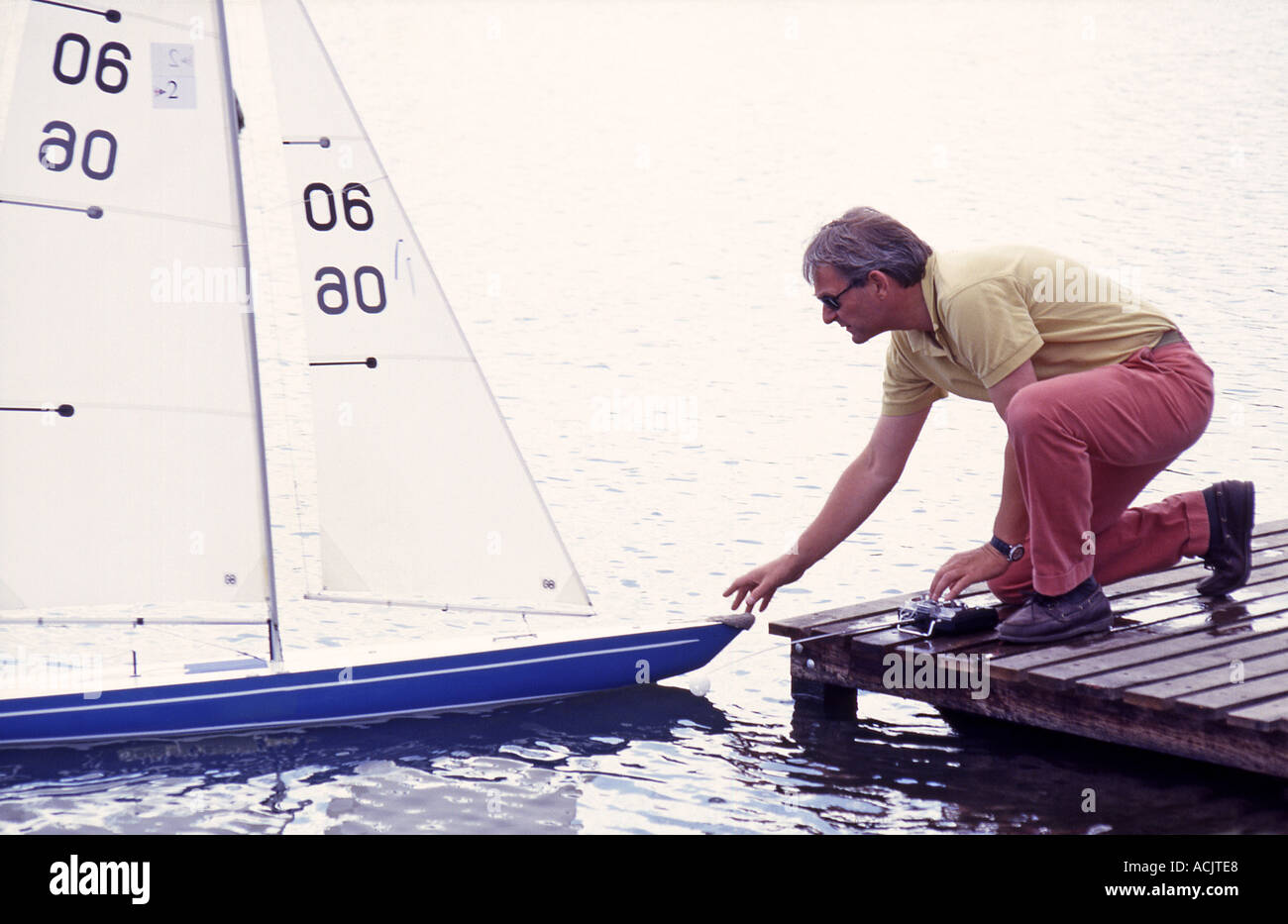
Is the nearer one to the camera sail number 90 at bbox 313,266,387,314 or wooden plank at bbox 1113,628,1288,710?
wooden plank at bbox 1113,628,1288,710

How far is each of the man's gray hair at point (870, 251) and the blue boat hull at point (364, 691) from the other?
1790mm

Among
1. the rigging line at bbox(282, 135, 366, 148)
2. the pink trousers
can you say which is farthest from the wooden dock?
the rigging line at bbox(282, 135, 366, 148)

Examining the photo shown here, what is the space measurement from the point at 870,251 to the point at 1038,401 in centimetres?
81

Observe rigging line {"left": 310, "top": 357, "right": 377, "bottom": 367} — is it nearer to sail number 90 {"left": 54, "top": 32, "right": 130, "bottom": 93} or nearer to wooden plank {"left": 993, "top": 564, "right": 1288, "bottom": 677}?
sail number 90 {"left": 54, "top": 32, "right": 130, "bottom": 93}

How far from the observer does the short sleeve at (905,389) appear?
6.62m

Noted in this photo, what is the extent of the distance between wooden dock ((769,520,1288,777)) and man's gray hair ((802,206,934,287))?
151 centimetres

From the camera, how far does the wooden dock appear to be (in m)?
5.89

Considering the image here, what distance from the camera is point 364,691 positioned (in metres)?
6.90

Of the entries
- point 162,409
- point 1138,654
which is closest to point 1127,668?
point 1138,654

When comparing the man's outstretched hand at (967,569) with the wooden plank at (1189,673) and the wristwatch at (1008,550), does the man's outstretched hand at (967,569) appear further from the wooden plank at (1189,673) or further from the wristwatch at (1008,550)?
the wooden plank at (1189,673)

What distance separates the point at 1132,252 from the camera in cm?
1920

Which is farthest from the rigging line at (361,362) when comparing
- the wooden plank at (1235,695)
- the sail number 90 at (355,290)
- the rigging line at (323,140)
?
the wooden plank at (1235,695)
